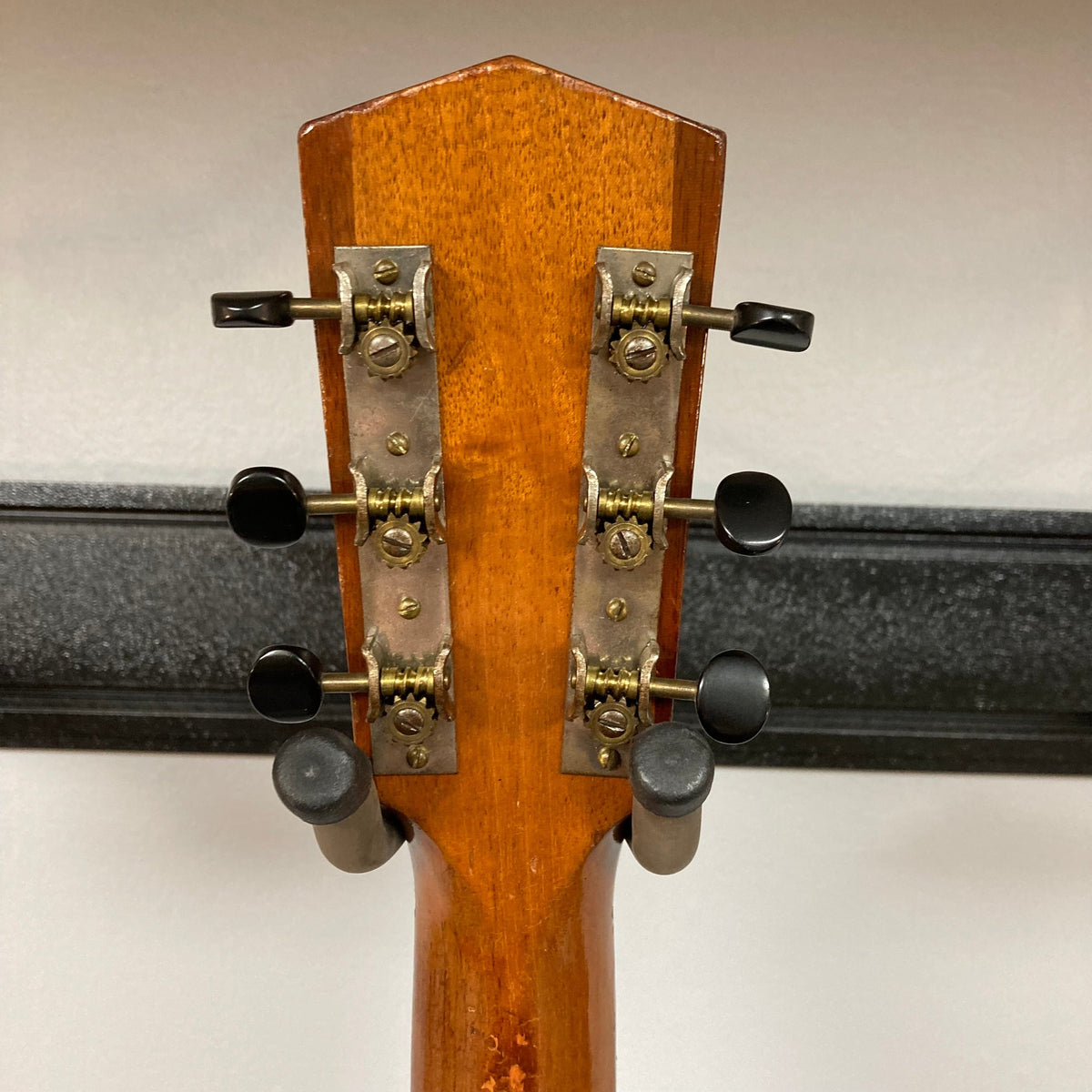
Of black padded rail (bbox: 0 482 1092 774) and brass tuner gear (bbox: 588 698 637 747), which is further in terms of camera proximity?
black padded rail (bbox: 0 482 1092 774)

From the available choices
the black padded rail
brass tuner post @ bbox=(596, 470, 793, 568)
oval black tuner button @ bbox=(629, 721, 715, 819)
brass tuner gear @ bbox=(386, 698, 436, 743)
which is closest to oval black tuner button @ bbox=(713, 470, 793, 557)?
brass tuner post @ bbox=(596, 470, 793, 568)

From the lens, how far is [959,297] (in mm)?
933

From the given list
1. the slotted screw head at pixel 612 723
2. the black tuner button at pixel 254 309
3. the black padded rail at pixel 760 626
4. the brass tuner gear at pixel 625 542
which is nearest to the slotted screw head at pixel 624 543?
the brass tuner gear at pixel 625 542

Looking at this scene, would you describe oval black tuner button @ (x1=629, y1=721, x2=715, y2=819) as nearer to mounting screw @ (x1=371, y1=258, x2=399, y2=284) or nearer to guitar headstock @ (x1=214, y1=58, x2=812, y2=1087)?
guitar headstock @ (x1=214, y1=58, x2=812, y2=1087)

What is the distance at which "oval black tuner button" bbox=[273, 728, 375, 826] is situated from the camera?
0.51 m

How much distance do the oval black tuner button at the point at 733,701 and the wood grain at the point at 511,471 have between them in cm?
5

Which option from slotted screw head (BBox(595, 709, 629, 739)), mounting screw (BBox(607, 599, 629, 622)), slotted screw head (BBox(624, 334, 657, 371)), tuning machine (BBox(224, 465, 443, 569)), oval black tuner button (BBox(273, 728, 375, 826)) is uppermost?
slotted screw head (BBox(624, 334, 657, 371))

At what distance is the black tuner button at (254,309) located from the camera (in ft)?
1.72

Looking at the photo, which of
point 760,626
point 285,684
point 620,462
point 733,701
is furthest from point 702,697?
point 760,626

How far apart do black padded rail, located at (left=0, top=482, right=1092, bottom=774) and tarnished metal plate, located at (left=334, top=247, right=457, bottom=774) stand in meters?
0.37

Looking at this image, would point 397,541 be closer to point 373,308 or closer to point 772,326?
point 373,308

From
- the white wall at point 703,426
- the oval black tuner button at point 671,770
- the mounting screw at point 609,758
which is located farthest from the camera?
the white wall at point 703,426

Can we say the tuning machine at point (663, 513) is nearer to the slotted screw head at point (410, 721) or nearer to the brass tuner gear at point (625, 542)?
the brass tuner gear at point (625, 542)

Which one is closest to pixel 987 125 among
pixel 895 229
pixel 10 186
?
pixel 895 229
